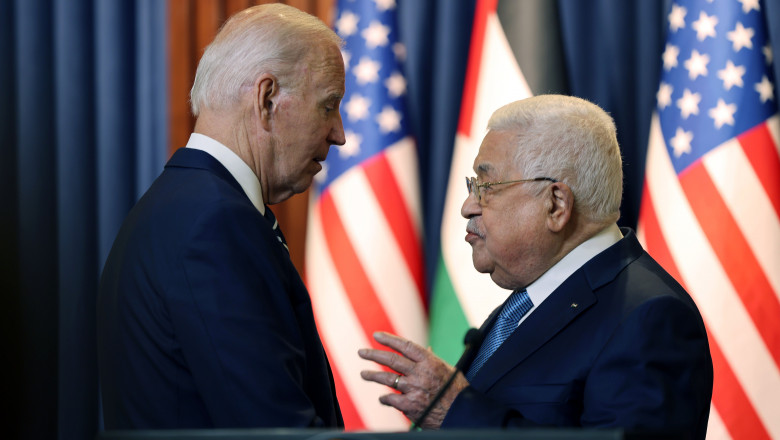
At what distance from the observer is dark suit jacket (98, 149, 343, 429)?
1358mm

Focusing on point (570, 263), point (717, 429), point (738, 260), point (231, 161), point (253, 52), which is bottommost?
point (717, 429)

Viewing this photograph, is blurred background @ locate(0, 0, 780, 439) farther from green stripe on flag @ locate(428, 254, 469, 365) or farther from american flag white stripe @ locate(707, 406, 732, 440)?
american flag white stripe @ locate(707, 406, 732, 440)

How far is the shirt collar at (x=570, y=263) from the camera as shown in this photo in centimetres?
185

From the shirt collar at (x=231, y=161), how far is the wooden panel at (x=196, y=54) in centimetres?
187

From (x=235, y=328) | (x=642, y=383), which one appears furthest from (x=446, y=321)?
(x=235, y=328)

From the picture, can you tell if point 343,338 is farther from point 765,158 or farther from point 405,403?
point 765,158

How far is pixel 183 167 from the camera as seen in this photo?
1.57 m

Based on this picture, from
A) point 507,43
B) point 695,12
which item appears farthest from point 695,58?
point 507,43

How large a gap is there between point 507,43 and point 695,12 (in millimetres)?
721

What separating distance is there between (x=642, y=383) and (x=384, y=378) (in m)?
0.51

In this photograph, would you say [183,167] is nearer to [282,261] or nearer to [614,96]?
[282,261]

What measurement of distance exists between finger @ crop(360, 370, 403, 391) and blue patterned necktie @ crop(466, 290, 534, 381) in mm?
288

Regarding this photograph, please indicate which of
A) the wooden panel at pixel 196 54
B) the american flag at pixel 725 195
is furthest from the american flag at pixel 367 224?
the american flag at pixel 725 195

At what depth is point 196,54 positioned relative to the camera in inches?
140
